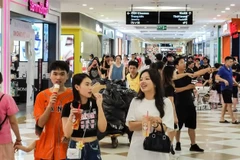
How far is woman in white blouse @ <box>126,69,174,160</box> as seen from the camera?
330cm

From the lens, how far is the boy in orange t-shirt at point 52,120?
327 cm

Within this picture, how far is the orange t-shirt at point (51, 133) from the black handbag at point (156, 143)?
634mm

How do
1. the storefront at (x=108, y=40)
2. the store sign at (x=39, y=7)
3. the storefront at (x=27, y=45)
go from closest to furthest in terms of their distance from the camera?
1. the storefront at (x=27, y=45)
2. the store sign at (x=39, y=7)
3. the storefront at (x=108, y=40)

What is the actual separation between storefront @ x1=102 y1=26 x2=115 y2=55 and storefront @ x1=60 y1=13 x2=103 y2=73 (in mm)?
4804

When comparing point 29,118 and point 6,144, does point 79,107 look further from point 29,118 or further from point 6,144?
point 29,118

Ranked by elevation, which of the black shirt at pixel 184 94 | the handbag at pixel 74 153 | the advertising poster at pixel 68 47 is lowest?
the handbag at pixel 74 153

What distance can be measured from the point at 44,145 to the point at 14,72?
1166cm

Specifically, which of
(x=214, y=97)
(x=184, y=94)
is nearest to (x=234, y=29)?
(x=214, y=97)

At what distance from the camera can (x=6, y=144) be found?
12.4ft

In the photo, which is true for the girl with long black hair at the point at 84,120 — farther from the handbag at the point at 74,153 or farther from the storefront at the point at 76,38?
the storefront at the point at 76,38

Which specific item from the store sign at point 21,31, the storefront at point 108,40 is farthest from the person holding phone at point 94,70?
the storefront at point 108,40

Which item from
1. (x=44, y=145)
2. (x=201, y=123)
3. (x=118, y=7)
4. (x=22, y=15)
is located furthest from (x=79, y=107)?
(x=118, y=7)

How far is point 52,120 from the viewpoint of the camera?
3.31 metres

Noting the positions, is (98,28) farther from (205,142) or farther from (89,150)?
(89,150)
